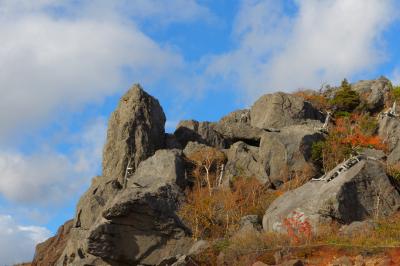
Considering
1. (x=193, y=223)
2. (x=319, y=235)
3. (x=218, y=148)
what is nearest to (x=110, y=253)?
(x=319, y=235)

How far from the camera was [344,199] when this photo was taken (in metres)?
30.5

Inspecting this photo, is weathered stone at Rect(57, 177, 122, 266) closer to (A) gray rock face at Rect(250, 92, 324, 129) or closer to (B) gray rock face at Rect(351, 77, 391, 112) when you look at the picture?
(A) gray rock face at Rect(250, 92, 324, 129)

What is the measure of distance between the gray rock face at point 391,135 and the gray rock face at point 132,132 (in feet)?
56.2

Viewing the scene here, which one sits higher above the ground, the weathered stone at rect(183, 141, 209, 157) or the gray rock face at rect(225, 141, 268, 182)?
the weathered stone at rect(183, 141, 209, 157)

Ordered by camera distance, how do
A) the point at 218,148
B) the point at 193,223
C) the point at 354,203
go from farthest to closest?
the point at 218,148, the point at 193,223, the point at 354,203

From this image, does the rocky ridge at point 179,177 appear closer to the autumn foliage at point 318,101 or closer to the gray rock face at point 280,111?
the gray rock face at point 280,111

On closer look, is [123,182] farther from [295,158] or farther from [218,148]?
[295,158]

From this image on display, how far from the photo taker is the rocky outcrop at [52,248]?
47194mm

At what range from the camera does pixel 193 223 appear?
35.5 meters

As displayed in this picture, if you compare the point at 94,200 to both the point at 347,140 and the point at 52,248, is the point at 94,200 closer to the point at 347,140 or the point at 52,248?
the point at 52,248

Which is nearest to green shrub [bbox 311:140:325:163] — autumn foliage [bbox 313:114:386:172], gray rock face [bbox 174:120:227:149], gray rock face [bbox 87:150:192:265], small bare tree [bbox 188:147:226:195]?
autumn foliage [bbox 313:114:386:172]

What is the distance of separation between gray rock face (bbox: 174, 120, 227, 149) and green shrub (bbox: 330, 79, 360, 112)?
45.5ft

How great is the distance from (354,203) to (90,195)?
789 inches

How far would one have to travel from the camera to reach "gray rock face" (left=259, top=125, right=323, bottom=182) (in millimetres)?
44562
